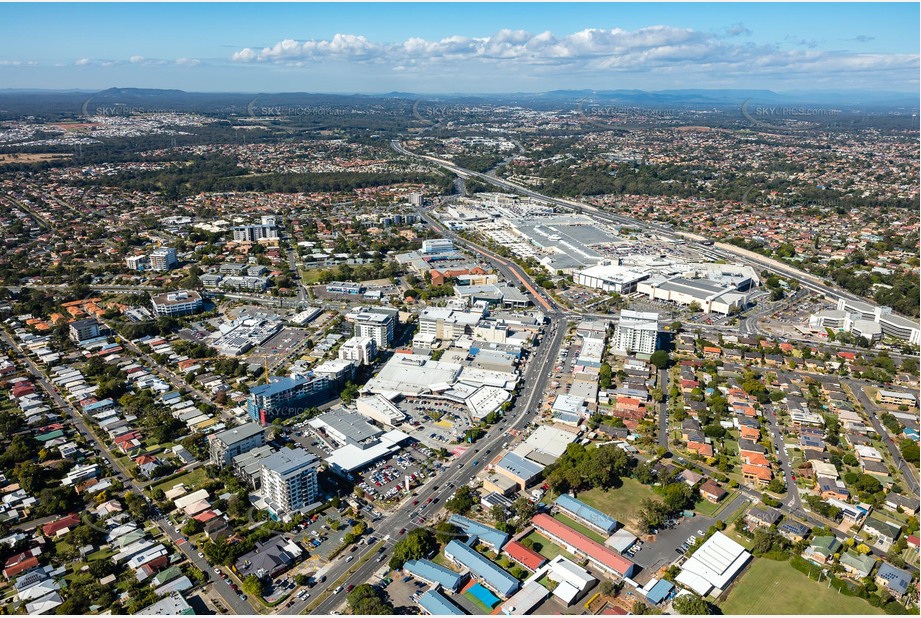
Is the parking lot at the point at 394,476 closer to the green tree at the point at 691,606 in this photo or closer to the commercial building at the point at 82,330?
the green tree at the point at 691,606


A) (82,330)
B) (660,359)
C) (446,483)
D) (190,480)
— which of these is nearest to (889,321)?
(660,359)

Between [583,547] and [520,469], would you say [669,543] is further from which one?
[520,469]

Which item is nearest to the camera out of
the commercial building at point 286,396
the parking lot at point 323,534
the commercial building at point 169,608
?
the commercial building at point 169,608

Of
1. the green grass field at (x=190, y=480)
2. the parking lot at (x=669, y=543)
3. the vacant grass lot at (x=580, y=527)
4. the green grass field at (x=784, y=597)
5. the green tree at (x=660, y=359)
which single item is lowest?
the green grass field at (x=784, y=597)

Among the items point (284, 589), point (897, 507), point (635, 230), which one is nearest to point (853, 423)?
point (897, 507)

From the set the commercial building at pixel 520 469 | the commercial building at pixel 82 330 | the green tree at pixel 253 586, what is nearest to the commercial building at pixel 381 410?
the commercial building at pixel 520 469

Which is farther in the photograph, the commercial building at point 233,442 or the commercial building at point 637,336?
the commercial building at point 637,336
